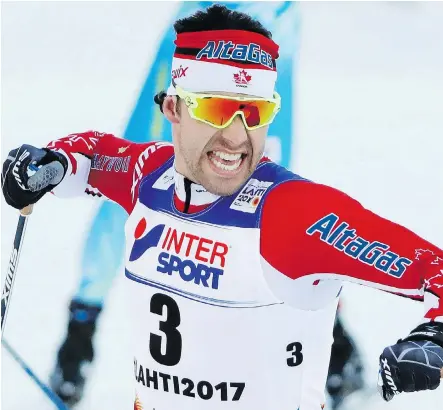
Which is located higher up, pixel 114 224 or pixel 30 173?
pixel 30 173

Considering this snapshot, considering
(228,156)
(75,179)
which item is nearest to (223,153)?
(228,156)

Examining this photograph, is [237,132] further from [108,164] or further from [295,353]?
[108,164]

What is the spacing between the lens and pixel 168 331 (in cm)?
282

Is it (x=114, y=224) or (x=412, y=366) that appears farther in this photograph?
(x=114, y=224)

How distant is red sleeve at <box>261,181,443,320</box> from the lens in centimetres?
222

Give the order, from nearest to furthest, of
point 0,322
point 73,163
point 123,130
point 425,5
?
1. point 73,163
2. point 0,322
3. point 123,130
4. point 425,5

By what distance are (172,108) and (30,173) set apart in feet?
2.17

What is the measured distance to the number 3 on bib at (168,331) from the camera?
9.16 ft

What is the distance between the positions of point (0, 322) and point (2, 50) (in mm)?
3014

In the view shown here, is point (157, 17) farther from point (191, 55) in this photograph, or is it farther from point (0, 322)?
point (191, 55)

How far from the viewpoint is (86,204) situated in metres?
5.12

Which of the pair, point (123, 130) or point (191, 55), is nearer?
point (191, 55)

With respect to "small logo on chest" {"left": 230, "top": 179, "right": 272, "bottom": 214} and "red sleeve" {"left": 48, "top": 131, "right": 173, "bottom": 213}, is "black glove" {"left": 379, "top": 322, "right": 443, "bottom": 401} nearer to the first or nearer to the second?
"small logo on chest" {"left": 230, "top": 179, "right": 272, "bottom": 214}

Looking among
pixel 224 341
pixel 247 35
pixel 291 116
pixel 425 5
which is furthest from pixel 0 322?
pixel 425 5
